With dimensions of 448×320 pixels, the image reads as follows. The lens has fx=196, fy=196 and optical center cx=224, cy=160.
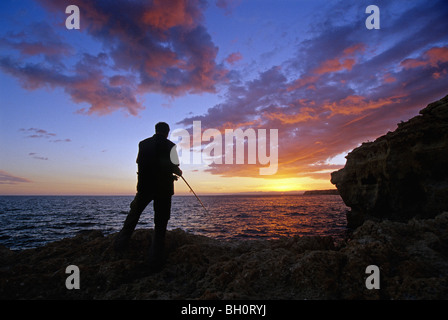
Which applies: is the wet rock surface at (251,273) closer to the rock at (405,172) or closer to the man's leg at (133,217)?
the man's leg at (133,217)

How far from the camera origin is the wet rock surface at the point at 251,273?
10.9 feet

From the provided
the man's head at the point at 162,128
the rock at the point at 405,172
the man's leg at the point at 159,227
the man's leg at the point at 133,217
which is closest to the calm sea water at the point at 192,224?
the rock at the point at 405,172

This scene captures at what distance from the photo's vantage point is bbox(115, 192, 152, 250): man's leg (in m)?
4.95

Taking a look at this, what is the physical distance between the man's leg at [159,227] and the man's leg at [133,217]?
0.99ft

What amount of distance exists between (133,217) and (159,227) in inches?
29.0


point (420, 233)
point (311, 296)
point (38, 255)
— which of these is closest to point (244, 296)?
point (311, 296)

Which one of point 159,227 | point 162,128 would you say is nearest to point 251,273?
point 159,227

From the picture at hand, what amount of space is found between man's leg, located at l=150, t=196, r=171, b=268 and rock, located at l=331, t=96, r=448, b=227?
17028 mm

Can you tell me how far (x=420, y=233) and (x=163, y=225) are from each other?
6616 millimetres

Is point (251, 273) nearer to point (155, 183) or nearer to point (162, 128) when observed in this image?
point (155, 183)

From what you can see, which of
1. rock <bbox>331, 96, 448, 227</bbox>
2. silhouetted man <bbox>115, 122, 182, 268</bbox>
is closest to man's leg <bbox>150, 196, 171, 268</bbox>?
silhouetted man <bbox>115, 122, 182, 268</bbox>

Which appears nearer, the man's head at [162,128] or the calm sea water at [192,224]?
the man's head at [162,128]
